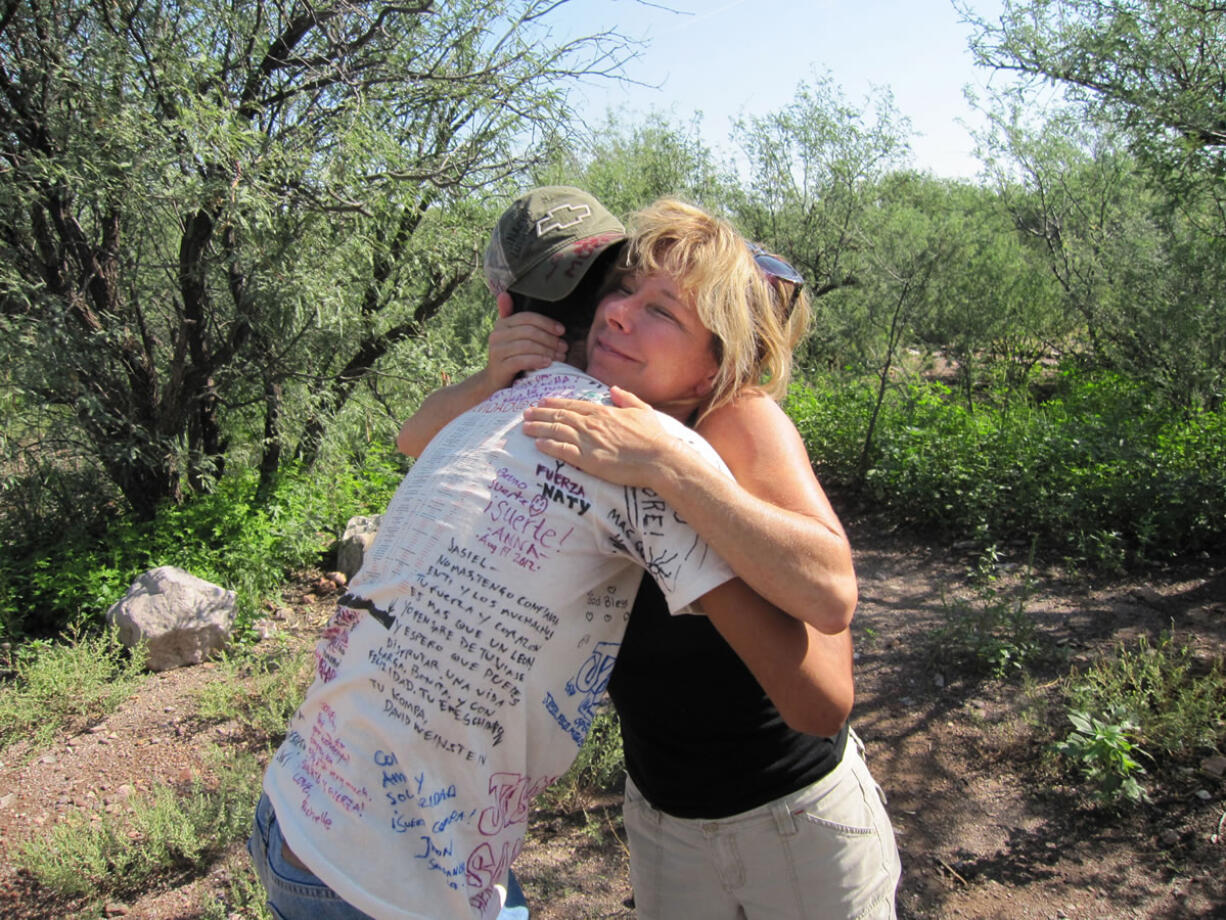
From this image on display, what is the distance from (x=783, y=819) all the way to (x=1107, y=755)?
2.53 metres

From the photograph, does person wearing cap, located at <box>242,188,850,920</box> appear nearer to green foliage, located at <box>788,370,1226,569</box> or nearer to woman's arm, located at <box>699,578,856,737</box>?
woman's arm, located at <box>699,578,856,737</box>

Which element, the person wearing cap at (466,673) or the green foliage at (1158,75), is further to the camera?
the green foliage at (1158,75)

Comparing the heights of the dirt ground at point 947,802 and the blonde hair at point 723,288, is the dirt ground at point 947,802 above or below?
below

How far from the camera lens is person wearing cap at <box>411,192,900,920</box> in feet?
4.17

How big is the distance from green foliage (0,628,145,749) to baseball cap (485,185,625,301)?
3884 mm

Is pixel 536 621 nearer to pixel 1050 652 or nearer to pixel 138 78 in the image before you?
pixel 1050 652

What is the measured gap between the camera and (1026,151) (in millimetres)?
11172

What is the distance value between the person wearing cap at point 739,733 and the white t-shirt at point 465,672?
0.11 meters

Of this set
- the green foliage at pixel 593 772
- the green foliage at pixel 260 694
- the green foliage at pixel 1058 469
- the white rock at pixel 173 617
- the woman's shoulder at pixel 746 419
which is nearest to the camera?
the woman's shoulder at pixel 746 419

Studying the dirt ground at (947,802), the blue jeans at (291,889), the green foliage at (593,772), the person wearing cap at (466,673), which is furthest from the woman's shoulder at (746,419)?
the green foliage at (593,772)

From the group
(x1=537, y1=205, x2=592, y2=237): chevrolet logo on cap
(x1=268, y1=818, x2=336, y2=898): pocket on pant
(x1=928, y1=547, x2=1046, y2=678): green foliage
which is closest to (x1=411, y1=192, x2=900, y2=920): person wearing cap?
(x1=537, y1=205, x2=592, y2=237): chevrolet logo on cap

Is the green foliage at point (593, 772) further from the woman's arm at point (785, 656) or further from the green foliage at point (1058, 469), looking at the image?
the green foliage at point (1058, 469)

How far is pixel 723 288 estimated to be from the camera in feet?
4.65

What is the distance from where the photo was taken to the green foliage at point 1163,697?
3.49 meters
